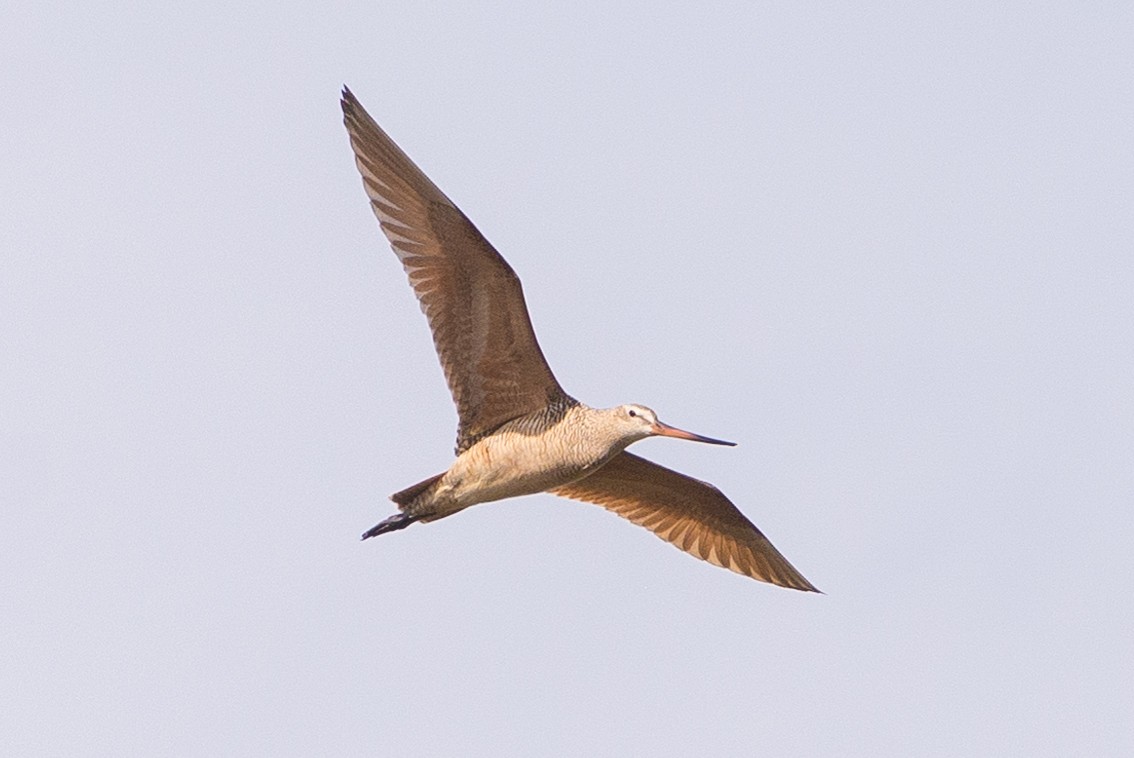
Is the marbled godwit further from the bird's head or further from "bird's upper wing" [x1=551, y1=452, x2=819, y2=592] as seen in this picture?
"bird's upper wing" [x1=551, y1=452, x2=819, y2=592]

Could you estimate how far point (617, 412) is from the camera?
14.7 m

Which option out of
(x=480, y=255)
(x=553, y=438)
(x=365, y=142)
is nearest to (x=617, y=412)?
(x=553, y=438)

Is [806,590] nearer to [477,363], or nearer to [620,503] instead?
[620,503]

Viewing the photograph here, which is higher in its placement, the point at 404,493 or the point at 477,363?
the point at 477,363

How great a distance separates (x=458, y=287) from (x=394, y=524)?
197cm

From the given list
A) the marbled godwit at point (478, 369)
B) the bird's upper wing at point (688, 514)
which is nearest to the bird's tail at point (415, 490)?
the marbled godwit at point (478, 369)

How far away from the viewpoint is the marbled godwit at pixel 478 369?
1460cm

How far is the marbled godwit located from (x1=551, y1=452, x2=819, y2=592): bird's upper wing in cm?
173

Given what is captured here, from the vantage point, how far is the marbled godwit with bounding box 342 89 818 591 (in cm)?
1460

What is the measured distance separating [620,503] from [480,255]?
11.2ft

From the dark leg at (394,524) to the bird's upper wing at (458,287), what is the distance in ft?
3.17

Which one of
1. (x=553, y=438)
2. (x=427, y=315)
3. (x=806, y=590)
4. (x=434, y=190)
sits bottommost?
(x=806, y=590)

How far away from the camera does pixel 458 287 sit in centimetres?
1462

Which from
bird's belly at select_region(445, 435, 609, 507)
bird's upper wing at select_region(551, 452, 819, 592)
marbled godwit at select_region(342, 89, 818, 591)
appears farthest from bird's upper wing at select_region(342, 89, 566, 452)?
bird's upper wing at select_region(551, 452, 819, 592)
